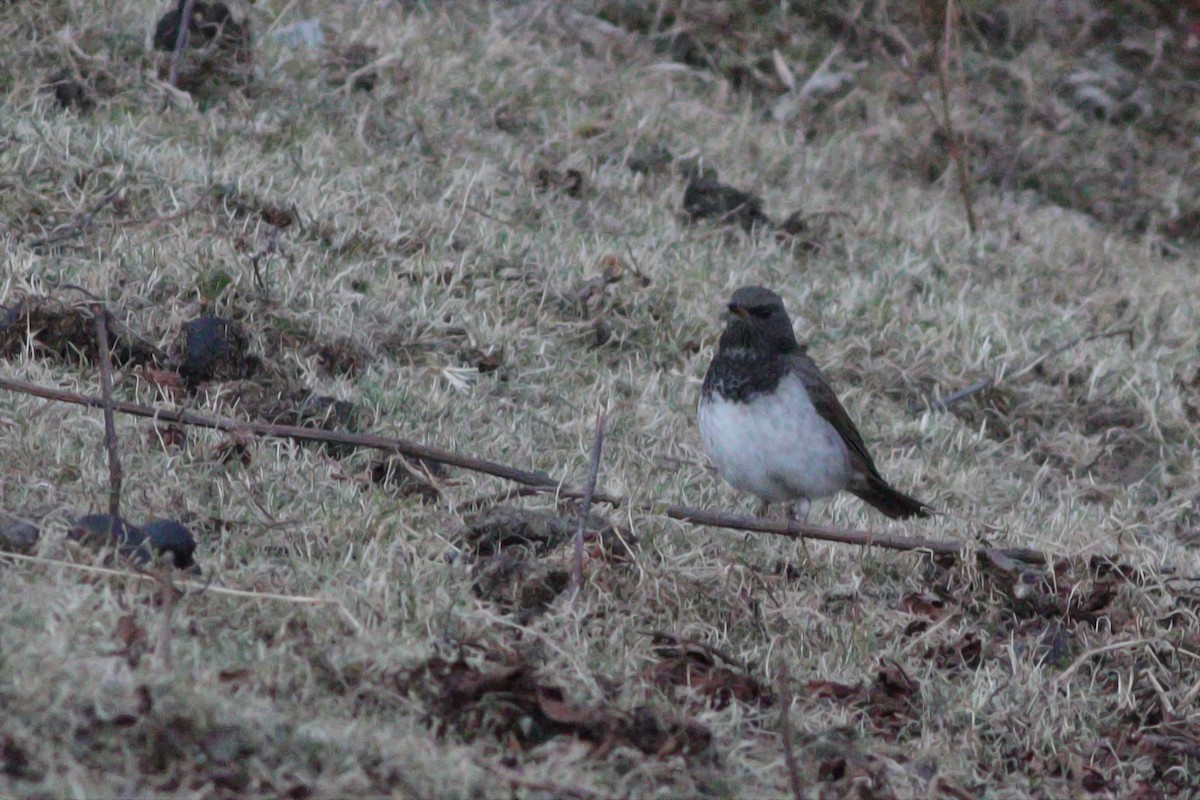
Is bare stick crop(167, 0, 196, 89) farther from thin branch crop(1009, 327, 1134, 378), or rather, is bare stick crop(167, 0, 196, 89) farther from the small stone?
the small stone

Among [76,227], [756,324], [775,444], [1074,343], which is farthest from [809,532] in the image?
[1074,343]

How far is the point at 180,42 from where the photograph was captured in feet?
25.9

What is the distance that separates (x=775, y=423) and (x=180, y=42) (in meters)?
4.23

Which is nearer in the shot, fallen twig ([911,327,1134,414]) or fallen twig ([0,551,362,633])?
fallen twig ([0,551,362,633])

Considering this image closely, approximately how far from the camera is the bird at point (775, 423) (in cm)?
524

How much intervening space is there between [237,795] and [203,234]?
3.85m

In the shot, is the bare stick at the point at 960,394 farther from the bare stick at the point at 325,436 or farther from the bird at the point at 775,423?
the bare stick at the point at 325,436

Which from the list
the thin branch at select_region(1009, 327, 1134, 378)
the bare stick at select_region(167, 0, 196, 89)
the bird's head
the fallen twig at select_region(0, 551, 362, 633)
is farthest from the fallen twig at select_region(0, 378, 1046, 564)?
the bare stick at select_region(167, 0, 196, 89)

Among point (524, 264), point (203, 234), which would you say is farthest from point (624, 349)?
point (203, 234)

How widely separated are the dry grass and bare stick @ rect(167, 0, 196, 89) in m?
0.11

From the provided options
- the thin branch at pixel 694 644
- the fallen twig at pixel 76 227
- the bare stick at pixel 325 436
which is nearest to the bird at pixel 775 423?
Answer: the bare stick at pixel 325 436

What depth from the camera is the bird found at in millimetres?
5238

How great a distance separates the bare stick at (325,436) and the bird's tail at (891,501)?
127cm

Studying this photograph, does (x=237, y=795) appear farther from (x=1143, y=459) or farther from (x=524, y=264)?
(x=1143, y=459)
